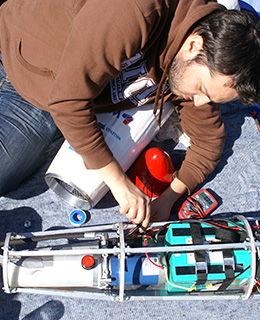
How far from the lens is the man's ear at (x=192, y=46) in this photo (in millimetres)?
800

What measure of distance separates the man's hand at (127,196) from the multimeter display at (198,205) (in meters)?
0.28

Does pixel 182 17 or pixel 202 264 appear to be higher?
pixel 182 17

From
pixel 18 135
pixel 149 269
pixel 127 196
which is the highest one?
pixel 18 135

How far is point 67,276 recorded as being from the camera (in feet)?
3.19

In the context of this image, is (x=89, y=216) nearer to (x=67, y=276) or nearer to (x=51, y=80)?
(x=67, y=276)

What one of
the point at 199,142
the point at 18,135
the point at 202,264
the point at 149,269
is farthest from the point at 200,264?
the point at 18,135

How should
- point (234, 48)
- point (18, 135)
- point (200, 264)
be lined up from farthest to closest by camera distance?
point (18, 135) → point (200, 264) → point (234, 48)

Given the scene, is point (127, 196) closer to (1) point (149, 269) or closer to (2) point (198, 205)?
(1) point (149, 269)

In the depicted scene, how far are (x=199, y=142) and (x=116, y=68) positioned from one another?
0.54 m

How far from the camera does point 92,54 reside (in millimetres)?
785

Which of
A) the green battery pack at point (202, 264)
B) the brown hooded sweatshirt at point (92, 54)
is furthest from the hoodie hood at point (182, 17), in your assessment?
the green battery pack at point (202, 264)

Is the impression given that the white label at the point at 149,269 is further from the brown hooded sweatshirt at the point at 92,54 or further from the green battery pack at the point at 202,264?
the brown hooded sweatshirt at the point at 92,54

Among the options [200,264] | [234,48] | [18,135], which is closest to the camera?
[234,48]

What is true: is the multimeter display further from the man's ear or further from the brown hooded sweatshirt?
the man's ear
